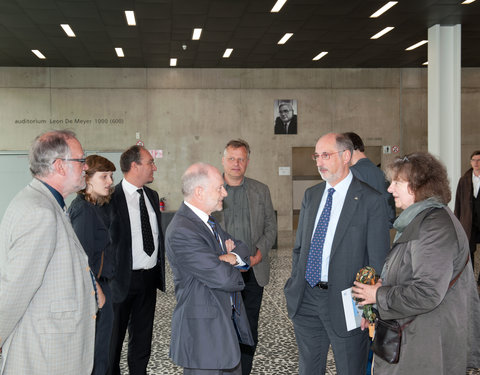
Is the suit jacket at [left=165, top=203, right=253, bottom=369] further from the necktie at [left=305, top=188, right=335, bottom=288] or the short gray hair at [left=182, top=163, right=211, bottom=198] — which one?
the necktie at [left=305, top=188, right=335, bottom=288]

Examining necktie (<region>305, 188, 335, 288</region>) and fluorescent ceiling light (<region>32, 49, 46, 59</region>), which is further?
fluorescent ceiling light (<region>32, 49, 46, 59</region>)

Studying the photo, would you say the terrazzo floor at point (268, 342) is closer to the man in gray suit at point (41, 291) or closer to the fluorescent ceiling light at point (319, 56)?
the man in gray suit at point (41, 291)

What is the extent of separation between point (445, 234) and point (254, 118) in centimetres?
1154

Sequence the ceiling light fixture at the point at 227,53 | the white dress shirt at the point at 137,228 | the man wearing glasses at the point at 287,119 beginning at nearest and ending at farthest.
A: 1. the white dress shirt at the point at 137,228
2. the ceiling light fixture at the point at 227,53
3. the man wearing glasses at the point at 287,119

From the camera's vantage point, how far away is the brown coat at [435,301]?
2141mm

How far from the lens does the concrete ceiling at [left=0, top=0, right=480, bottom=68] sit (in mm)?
8266

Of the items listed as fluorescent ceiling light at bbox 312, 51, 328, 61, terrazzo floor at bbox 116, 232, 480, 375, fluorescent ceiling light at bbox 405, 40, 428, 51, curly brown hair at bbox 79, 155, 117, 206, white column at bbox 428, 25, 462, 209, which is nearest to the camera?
curly brown hair at bbox 79, 155, 117, 206

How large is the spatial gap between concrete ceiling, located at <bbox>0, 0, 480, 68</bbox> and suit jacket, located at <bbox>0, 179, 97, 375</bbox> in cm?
662

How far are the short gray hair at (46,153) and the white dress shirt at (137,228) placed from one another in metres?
1.54

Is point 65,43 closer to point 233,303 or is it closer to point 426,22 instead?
point 426,22

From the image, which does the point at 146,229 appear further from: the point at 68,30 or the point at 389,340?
the point at 68,30

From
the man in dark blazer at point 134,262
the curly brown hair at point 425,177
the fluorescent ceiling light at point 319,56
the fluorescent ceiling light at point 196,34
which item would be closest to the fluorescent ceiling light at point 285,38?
the fluorescent ceiling light at point 319,56

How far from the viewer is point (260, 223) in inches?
156

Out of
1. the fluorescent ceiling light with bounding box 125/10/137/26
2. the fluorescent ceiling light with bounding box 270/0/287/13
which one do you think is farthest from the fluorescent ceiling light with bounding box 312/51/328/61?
the fluorescent ceiling light with bounding box 125/10/137/26
